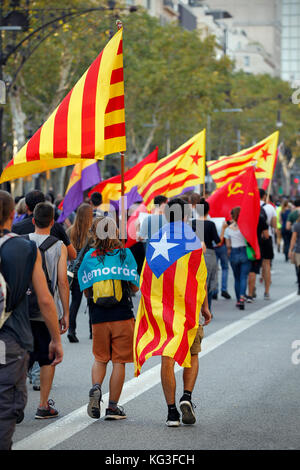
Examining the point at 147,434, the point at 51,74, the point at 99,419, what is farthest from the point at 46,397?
the point at 51,74

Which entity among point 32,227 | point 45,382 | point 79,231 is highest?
point 32,227

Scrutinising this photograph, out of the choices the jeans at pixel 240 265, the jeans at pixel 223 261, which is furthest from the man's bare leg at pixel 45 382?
the jeans at pixel 223 261

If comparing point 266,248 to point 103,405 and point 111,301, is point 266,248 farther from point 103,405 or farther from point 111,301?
point 111,301

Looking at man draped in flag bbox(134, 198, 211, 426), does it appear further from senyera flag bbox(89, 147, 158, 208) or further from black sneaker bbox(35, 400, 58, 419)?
senyera flag bbox(89, 147, 158, 208)

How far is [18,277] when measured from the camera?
5484 millimetres

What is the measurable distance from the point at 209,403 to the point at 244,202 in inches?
325

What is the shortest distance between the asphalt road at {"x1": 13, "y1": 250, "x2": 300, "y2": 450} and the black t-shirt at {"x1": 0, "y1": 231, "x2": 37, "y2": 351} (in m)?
1.36

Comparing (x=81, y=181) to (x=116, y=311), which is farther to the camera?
(x=81, y=181)

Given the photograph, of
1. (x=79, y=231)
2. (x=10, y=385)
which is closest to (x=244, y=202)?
(x=79, y=231)

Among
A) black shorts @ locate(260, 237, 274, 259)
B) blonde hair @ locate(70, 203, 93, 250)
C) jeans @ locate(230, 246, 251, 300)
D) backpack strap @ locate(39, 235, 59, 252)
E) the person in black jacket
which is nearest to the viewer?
backpack strap @ locate(39, 235, 59, 252)

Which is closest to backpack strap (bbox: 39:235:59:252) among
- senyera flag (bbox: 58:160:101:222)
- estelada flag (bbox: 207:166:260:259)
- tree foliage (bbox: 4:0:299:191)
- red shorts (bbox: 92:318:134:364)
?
red shorts (bbox: 92:318:134:364)

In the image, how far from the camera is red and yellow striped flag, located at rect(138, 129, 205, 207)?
16.3 meters

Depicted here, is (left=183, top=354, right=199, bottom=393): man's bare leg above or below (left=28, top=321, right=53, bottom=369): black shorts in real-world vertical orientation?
below

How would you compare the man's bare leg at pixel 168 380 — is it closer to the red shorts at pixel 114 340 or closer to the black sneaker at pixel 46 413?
the red shorts at pixel 114 340
